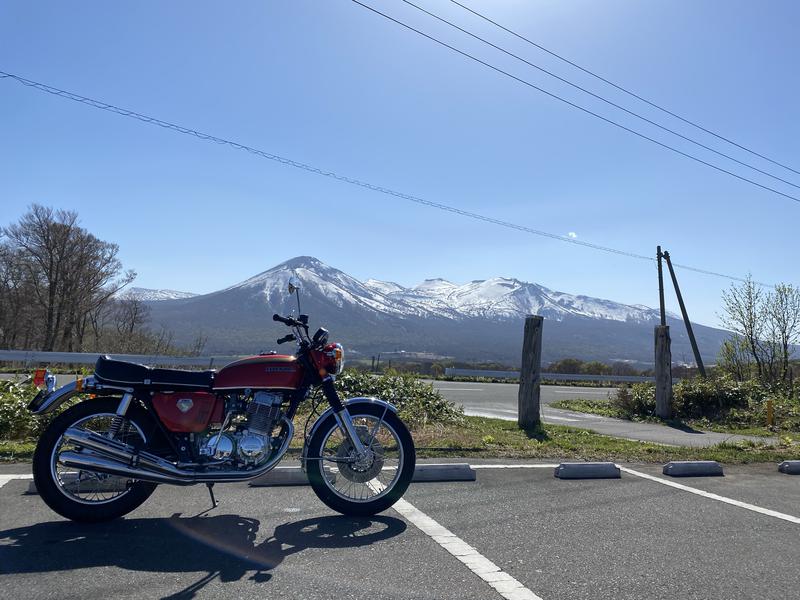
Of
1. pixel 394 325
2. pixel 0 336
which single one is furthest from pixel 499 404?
pixel 394 325

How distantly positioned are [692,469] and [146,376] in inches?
209

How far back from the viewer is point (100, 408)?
4.07 metres

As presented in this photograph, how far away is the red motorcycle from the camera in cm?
395

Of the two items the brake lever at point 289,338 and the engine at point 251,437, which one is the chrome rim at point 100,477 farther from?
the brake lever at point 289,338

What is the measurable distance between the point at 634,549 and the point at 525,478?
194 cm

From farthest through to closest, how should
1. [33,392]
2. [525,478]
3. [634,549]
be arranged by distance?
1. [33,392]
2. [525,478]
3. [634,549]

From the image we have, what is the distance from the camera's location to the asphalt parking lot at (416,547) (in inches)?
121

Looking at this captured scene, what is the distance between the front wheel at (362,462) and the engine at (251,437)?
14.7 inches

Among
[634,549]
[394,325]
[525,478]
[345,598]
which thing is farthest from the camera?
[394,325]

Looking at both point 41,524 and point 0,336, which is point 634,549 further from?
point 0,336

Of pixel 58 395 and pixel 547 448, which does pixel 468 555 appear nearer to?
pixel 58 395

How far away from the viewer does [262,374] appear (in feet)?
13.8

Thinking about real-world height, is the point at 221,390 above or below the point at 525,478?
above

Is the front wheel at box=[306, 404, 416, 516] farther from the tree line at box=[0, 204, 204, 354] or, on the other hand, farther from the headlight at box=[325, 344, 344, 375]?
the tree line at box=[0, 204, 204, 354]
